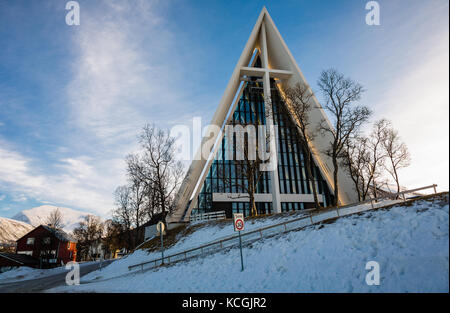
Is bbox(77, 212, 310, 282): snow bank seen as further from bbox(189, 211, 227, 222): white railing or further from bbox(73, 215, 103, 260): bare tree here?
bbox(73, 215, 103, 260): bare tree

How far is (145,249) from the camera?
19.5 meters

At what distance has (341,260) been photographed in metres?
6.61

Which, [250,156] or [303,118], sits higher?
[303,118]

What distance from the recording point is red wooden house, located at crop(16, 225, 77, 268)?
33.5 meters

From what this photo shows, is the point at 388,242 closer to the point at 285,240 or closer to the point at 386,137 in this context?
the point at 285,240

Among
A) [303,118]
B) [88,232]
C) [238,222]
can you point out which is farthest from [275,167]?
[88,232]

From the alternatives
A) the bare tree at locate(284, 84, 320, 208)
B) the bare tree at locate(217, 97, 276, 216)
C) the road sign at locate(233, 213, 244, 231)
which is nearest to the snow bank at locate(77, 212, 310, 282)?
the bare tree at locate(284, 84, 320, 208)

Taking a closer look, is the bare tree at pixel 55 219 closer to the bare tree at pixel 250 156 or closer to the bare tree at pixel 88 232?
the bare tree at pixel 88 232

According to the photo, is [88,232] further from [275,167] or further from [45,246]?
[275,167]

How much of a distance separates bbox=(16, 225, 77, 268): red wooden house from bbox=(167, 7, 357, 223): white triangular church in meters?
21.5

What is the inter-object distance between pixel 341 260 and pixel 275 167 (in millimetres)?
17808

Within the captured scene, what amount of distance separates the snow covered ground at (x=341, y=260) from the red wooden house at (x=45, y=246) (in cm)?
3137

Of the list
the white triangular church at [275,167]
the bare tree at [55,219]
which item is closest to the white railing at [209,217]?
the white triangular church at [275,167]
